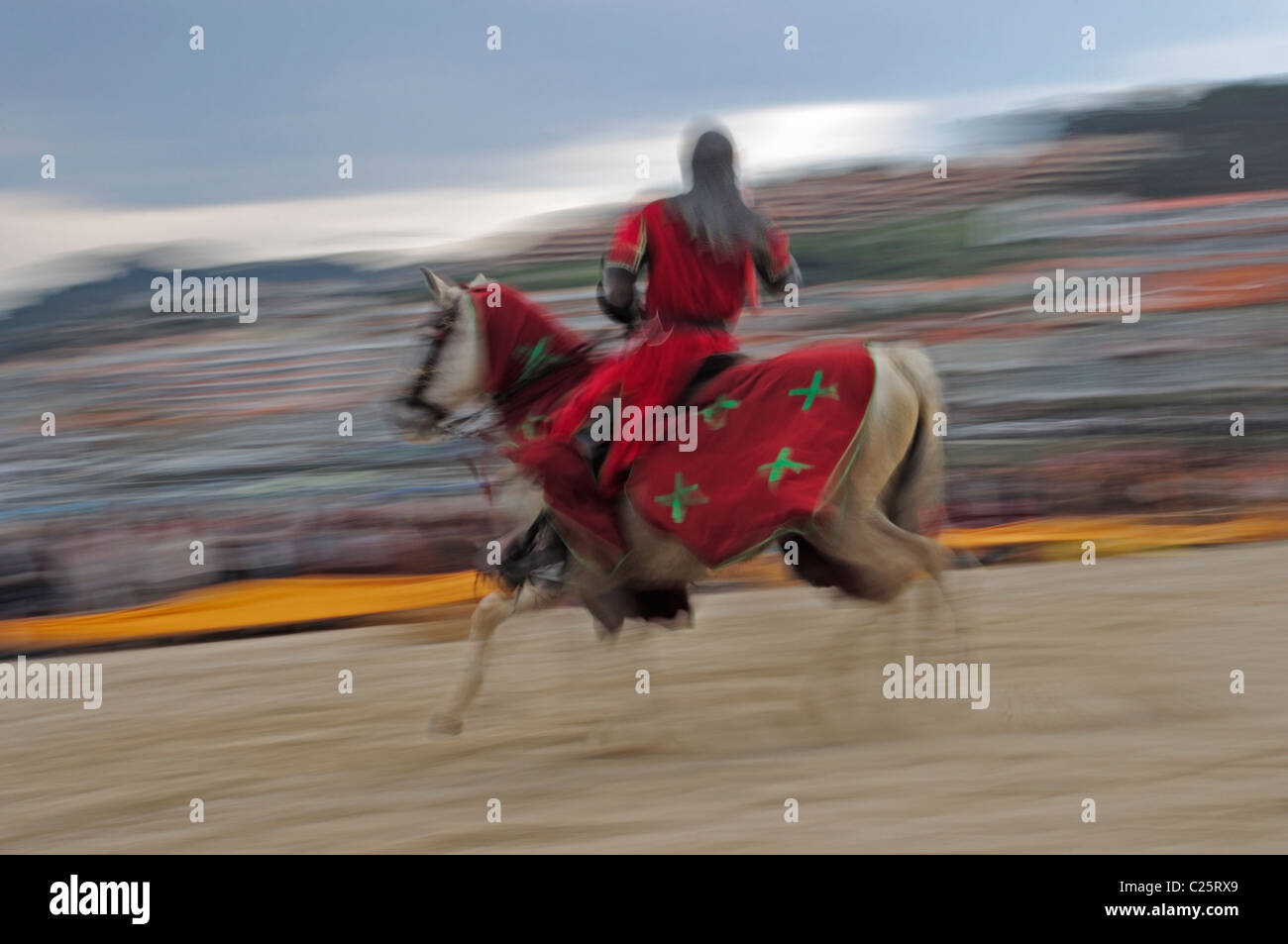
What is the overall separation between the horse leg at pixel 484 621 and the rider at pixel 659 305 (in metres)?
0.09

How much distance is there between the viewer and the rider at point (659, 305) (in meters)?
4.28

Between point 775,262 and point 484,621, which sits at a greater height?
point 775,262

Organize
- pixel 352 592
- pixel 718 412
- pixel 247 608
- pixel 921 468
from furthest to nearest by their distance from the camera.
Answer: pixel 352 592
pixel 247 608
pixel 921 468
pixel 718 412

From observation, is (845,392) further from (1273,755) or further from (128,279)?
(128,279)

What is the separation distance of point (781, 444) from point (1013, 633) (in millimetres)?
2005

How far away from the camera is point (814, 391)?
420 centimetres

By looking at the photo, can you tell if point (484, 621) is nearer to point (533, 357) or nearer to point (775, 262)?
point (533, 357)

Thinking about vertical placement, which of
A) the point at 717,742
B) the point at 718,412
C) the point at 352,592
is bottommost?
the point at 717,742

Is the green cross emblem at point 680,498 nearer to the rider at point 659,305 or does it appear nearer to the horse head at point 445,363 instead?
the rider at point 659,305

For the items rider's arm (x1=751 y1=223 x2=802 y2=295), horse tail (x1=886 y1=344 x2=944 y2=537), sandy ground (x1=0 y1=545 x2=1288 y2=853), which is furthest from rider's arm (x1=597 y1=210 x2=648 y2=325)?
sandy ground (x1=0 y1=545 x2=1288 y2=853)

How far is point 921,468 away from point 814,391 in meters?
0.43

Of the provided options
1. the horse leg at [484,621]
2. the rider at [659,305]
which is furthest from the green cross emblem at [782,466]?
the horse leg at [484,621]

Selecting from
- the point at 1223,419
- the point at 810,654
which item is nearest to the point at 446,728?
the point at 810,654

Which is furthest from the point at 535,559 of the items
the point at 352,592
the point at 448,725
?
the point at 352,592
